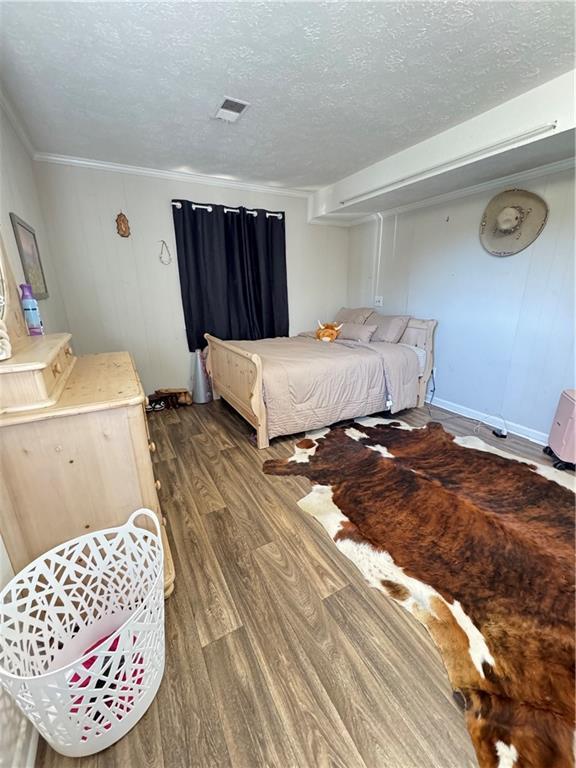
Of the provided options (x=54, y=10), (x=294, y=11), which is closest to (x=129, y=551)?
(x=54, y=10)

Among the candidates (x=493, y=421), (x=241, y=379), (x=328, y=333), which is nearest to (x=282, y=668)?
(x=241, y=379)

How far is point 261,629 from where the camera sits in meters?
1.27

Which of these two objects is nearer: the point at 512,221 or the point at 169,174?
the point at 512,221

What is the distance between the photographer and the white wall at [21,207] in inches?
72.0

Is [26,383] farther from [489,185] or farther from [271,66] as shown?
[489,185]

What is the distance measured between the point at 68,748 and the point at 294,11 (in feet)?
9.10

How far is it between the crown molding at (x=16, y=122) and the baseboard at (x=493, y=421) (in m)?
4.29

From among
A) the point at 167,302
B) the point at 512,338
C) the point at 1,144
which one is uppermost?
the point at 1,144

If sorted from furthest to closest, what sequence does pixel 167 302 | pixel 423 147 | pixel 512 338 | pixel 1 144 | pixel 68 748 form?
pixel 167 302
pixel 512 338
pixel 423 147
pixel 1 144
pixel 68 748

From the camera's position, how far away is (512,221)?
272 cm

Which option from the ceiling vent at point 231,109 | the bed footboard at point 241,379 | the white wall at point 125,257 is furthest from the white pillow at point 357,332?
the ceiling vent at point 231,109

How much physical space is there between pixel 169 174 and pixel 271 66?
1.97 metres

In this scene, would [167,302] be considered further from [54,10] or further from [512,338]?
[512,338]

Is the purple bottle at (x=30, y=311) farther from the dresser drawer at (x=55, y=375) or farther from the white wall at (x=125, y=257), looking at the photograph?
the white wall at (x=125, y=257)
